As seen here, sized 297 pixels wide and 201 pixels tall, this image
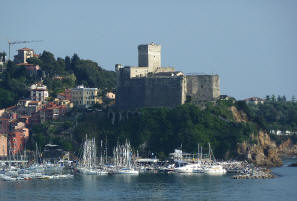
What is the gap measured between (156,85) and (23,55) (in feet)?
109

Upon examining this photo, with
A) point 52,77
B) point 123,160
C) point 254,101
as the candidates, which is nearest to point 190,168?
point 123,160

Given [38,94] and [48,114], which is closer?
[48,114]

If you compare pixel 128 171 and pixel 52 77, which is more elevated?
pixel 52 77

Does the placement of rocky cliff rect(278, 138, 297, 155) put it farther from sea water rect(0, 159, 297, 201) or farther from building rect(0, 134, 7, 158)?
building rect(0, 134, 7, 158)

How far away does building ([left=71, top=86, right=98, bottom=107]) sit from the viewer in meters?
121

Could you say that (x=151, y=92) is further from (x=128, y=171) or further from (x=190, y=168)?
(x=128, y=171)

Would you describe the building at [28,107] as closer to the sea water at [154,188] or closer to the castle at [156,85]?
the castle at [156,85]

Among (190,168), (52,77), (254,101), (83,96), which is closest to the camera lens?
(190,168)

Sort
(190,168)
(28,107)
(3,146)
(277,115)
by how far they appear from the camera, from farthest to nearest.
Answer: (277,115) < (28,107) < (3,146) < (190,168)

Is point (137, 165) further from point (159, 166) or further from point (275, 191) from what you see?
point (275, 191)

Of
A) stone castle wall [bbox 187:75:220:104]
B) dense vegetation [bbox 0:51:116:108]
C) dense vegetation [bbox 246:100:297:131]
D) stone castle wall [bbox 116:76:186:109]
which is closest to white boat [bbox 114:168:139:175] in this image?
stone castle wall [bbox 116:76:186:109]

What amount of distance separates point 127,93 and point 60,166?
52.9 feet

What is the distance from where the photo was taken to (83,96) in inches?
4761

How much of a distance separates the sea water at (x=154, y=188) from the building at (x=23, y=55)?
45.1 m
